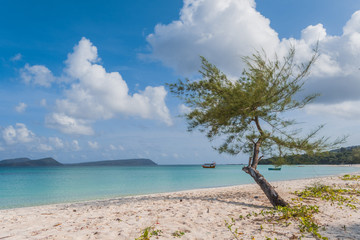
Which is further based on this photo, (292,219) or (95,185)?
(95,185)

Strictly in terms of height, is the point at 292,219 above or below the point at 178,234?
below

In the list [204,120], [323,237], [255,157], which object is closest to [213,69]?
[204,120]

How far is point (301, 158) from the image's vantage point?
995cm

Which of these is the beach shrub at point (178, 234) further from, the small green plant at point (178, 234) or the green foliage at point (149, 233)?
the green foliage at point (149, 233)

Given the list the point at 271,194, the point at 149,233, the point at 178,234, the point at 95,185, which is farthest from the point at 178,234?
the point at 95,185

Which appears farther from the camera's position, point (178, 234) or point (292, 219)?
point (292, 219)

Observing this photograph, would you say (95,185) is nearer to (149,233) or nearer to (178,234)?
(149,233)

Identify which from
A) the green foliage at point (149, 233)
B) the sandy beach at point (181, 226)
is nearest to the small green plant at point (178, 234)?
the sandy beach at point (181, 226)

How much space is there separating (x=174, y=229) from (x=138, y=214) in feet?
6.60

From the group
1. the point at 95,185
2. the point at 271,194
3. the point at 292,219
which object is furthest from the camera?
the point at 95,185

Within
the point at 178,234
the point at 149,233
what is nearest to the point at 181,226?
the point at 178,234

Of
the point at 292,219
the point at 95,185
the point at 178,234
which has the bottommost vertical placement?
the point at 95,185

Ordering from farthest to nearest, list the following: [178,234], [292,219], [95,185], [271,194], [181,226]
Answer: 1. [95,185]
2. [271,194]
3. [292,219]
4. [181,226]
5. [178,234]

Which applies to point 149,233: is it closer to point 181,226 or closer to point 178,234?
point 178,234
